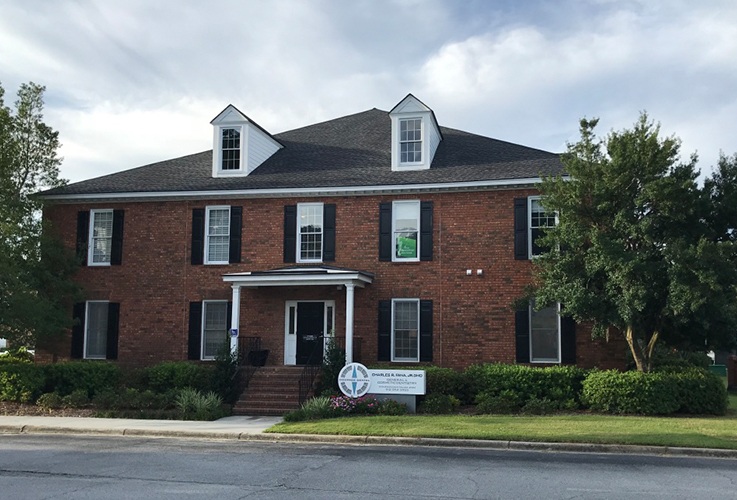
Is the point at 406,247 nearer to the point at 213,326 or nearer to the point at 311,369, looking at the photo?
the point at 311,369

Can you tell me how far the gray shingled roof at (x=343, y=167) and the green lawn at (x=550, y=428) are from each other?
7.46m

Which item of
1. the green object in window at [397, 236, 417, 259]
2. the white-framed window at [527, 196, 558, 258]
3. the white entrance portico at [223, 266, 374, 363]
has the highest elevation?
the white-framed window at [527, 196, 558, 258]

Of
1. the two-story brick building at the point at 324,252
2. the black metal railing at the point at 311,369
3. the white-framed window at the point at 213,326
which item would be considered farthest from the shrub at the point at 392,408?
the white-framed window at the point at 213,326

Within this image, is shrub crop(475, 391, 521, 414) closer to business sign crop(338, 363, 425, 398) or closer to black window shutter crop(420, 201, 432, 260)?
business sign crop(338, 363, 425, 398)

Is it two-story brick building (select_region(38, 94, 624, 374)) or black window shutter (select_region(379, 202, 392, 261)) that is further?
black window shutter (select_region(379, 202, 392, 261))

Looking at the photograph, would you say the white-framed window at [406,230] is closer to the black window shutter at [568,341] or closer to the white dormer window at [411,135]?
the white dormer window at [411,135]

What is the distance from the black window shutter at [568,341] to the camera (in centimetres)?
2078

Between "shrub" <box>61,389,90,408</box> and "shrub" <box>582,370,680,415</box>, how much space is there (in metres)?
13.3

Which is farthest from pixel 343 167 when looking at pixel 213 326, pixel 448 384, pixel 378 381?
pixel 448 384

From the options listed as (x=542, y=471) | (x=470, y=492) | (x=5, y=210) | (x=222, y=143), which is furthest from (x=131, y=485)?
(x=222, y=143)

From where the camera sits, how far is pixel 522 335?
21.2 metres

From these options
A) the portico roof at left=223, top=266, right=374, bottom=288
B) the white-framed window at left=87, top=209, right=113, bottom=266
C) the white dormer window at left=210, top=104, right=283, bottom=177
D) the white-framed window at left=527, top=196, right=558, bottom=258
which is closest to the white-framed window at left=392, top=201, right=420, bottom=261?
the portico roof at left=223, top=266, right=374, bottom=288

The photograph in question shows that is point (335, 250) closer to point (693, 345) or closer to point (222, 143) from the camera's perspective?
point (222, 143)

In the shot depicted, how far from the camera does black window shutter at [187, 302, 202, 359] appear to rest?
22.9 metres
